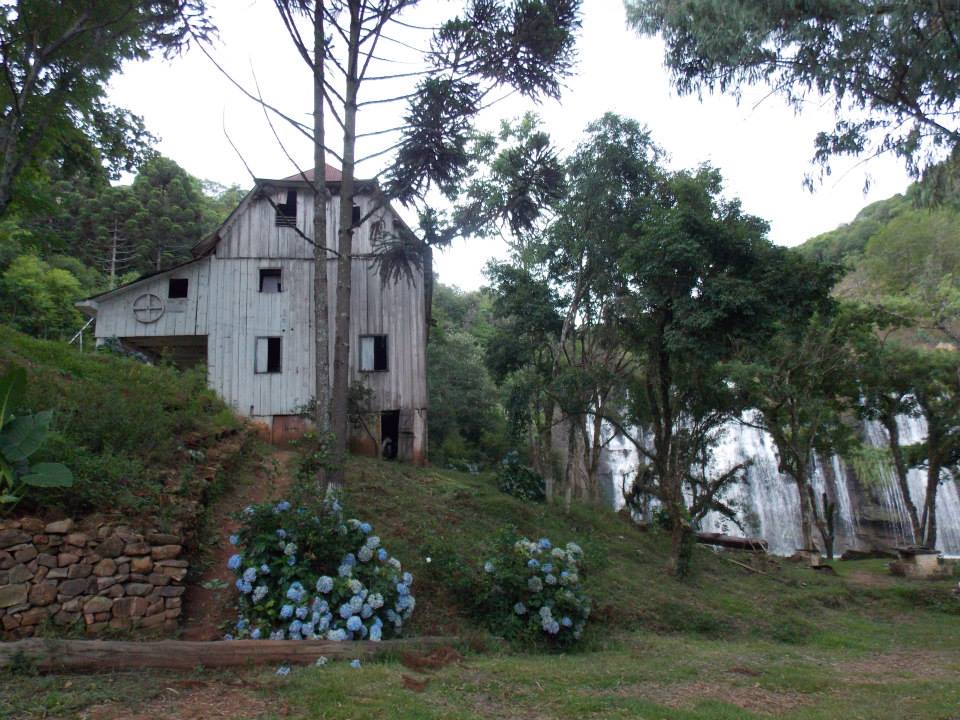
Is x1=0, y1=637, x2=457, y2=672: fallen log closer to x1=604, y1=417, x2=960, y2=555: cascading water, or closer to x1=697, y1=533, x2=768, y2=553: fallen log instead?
x1=697, y1=533, x2=768, y2=553: fallen log

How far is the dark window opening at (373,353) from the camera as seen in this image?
59.7ft

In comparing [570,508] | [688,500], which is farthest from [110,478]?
[688,500]

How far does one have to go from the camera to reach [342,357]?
954 centimetres

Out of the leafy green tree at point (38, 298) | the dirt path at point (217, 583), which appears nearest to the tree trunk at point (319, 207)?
the dirt path at point (217, 583)

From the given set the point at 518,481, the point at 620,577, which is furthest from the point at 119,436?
the point at 518,481

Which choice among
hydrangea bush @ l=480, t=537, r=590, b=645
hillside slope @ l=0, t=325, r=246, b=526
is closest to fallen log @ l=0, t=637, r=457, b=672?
hillside slope @ l=0, t=325, r=246, b=526

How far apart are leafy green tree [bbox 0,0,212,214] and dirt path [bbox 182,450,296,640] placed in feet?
18.2

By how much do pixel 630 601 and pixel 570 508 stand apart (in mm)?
6555

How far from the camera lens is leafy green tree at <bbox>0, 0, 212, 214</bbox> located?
9984mm

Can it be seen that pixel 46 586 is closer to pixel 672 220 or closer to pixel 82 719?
pixel 82 719

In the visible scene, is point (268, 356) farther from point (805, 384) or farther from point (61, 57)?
point (805, 384)

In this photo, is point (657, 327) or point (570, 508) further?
point (570, 508)

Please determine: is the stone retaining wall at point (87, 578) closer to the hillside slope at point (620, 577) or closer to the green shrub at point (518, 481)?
the hillside slope at point (620, 577)

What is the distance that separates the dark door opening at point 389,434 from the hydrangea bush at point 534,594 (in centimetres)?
1024
